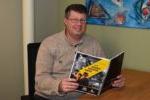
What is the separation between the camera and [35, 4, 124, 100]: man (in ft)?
6.35

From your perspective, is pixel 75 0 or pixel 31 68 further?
pixel 75 0

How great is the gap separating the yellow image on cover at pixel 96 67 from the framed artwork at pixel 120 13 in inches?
33.9

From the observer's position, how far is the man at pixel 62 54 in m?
1.94

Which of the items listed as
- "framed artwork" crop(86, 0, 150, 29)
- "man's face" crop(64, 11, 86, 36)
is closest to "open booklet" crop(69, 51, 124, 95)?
"man's face" crop(64, 11, 86, 36)

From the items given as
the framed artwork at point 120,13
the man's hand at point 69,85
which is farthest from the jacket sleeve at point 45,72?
the framed artwork at point 120,13

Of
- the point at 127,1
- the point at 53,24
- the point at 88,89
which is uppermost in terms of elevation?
the point at 127,1

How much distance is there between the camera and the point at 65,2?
289cm

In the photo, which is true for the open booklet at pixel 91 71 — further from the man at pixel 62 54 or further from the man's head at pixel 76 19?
the man's head at pixel 76 19

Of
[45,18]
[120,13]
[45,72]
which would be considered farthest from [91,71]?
[45,18]

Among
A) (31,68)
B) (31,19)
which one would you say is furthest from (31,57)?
(31,19)

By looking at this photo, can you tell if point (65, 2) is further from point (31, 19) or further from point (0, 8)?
point (0, 8)

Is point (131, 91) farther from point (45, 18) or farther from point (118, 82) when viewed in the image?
point (45, 18)

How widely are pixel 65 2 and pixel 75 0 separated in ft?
0.44

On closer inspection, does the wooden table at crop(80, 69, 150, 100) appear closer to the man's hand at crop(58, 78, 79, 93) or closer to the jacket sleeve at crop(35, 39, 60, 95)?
the man's hand at crop(58, 78, 79, 93)
